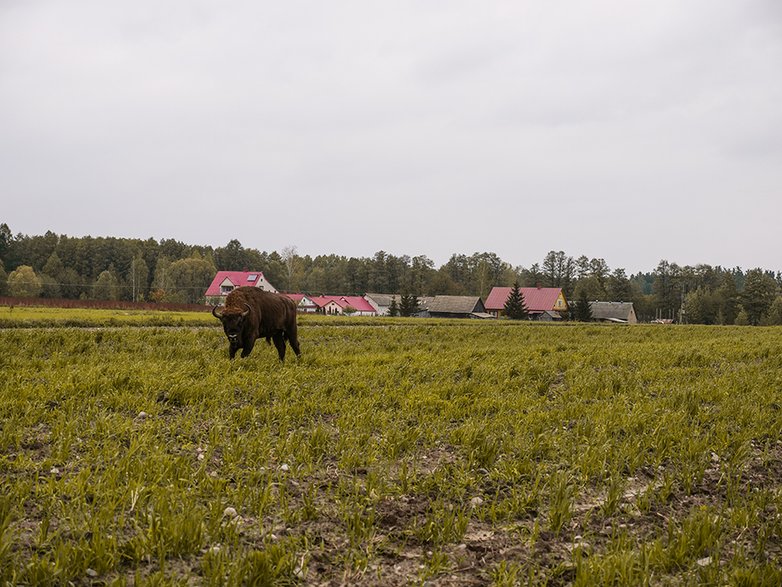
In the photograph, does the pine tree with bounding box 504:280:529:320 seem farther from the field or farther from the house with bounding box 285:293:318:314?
the field

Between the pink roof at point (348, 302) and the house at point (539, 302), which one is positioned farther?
the pink roof at point (348, 302)

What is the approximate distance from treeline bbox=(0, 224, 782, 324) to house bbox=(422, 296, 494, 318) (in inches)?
315

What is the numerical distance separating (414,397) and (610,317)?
124496mm

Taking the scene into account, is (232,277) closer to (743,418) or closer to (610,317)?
(610,317)

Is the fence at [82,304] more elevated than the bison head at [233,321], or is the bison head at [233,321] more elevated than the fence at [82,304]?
the bison head at [233,321]

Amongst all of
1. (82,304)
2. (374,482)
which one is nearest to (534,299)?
(82,304)

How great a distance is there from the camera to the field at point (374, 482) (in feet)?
13.0

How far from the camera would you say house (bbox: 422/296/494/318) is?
11806cm

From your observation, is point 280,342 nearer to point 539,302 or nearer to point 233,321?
point 233,321

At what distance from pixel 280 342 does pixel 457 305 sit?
105945 millimetres

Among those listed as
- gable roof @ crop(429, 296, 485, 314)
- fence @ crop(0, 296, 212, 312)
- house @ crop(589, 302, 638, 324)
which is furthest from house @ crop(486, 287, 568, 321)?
fence @ crop(0, 296, 212, 312)

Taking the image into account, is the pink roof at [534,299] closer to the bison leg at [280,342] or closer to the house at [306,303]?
the house at [306,303]

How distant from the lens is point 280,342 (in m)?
15.7

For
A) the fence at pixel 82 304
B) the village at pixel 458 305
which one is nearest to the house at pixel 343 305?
the village at pixel 458 305
